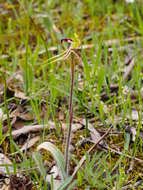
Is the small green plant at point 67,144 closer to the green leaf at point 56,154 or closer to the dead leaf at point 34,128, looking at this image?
the green leaf at point 56,154

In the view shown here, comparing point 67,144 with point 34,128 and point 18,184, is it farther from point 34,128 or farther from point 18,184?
point 34,128

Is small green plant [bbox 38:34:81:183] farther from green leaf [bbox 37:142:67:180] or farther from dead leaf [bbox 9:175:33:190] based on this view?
dead leaf [bbox 9:175:33:190]

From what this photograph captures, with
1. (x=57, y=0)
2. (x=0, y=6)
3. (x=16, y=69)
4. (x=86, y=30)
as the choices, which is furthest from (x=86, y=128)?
(x=0, y=6)

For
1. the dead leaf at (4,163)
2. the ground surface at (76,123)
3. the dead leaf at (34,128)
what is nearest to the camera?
the ground surface at (76,123)

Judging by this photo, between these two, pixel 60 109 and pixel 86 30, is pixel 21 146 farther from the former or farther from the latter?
pixel 86 30

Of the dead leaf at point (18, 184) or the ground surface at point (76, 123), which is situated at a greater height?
the ground surface at point (76, 123)

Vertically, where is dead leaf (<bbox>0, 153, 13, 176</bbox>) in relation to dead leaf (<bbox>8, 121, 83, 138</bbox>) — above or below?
below

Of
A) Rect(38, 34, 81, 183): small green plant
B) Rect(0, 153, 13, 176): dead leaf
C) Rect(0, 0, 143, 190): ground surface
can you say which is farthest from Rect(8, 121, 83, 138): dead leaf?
Rect(38, 34, 81, 183): small green plant

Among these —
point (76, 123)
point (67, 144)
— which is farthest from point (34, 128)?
point (67, 144)

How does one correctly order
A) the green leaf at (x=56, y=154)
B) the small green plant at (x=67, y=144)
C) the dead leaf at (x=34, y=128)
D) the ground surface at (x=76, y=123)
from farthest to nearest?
the dead leaf at (x=34, y=128) → the ground surface at (x=76, y=123) → the green leaf at (x=56, y=154) → the small green plant at (x=67, y=144)

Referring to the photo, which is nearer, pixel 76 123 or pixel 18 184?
pixel 18 184

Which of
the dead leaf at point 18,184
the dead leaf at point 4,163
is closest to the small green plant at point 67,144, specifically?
the dead leaf at point 18,184
